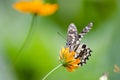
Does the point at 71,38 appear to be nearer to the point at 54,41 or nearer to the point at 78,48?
the point at 78,48

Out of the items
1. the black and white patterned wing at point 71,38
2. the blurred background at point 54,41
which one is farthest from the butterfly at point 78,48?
the blurred background at point 54,41

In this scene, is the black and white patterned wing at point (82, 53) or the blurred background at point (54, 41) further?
the blurred background at point (54, 41)

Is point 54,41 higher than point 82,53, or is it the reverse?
point 82,53

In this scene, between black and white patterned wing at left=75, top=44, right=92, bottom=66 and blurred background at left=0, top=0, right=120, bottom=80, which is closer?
black and white patterned wing at left=75, top=44, right=92, bottom=66

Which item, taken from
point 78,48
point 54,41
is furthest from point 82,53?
point 54,41

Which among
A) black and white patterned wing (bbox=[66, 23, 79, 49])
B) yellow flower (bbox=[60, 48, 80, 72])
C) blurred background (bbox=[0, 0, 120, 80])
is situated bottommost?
blurred background (bbox=[0, 0, 120, 80])

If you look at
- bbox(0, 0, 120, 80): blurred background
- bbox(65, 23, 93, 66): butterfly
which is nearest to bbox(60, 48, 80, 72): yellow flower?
bbox(65, 23, 93, 66): butterfly

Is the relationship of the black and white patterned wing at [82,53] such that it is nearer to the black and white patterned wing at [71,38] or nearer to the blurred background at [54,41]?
the black and white patterned wing at [71,38]

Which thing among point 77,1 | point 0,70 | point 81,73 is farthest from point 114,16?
point 0,70

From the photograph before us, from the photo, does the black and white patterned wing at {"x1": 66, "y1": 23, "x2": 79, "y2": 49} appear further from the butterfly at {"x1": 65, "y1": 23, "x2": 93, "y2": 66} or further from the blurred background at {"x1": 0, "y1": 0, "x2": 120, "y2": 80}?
the blurred background at {"x1": 0, "y1": 0, "x2": 120, "y2": 80}
